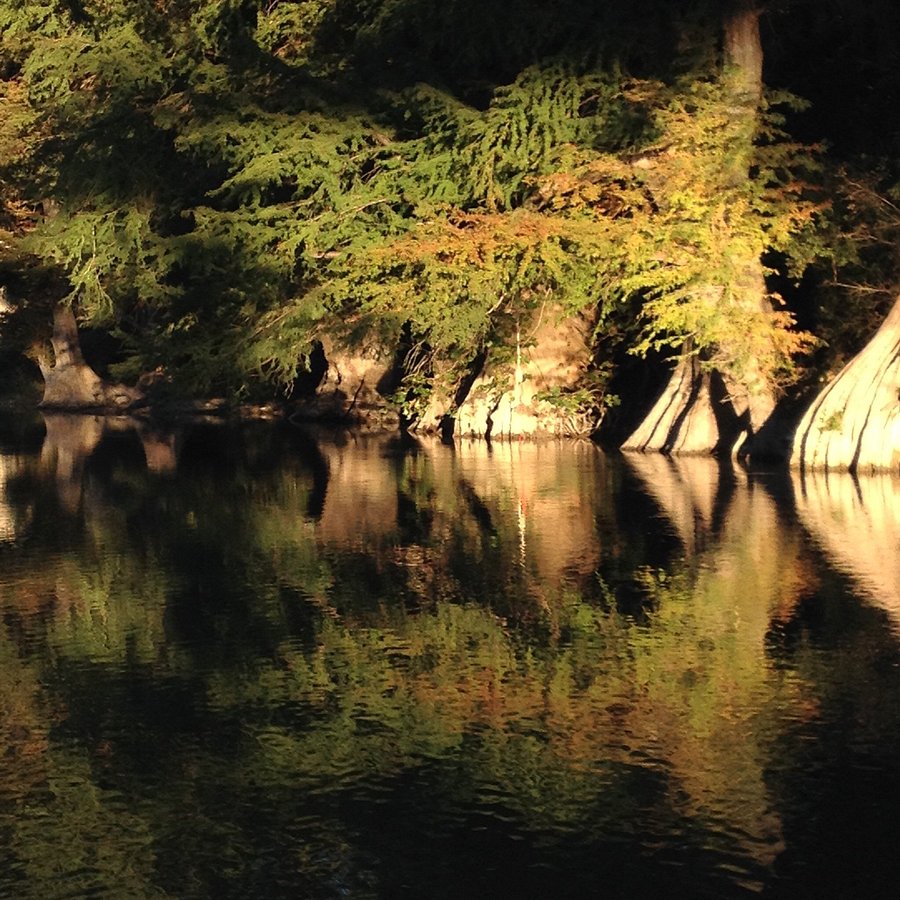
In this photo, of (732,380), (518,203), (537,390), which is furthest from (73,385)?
(732,380)

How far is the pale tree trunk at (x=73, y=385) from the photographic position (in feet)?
204

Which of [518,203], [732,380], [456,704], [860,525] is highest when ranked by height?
[518,203]

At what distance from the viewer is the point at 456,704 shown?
11375 mm

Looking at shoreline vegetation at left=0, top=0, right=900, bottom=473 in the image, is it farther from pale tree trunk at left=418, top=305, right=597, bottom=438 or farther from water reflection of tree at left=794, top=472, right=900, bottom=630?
water reflection of tree at left=794, top=472, right=900, bottom=630

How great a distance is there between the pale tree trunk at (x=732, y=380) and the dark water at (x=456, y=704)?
995cm

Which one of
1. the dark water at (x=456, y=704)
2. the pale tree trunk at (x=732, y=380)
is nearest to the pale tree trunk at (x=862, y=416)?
the pale tree trunk at (x=732, y=380)

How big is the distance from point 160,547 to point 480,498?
6335 mm

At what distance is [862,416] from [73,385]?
40805 mm

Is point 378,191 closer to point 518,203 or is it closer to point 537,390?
point 518,203

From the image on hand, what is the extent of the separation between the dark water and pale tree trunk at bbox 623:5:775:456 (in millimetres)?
9946

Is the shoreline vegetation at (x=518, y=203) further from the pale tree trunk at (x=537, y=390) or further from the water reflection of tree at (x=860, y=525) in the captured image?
the water reflection of tree at (x=860, y=525)

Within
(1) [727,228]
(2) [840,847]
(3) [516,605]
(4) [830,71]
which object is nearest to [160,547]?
(3) [516,605]

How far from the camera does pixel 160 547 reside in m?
20.0

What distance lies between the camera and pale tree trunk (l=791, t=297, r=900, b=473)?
2775cm
